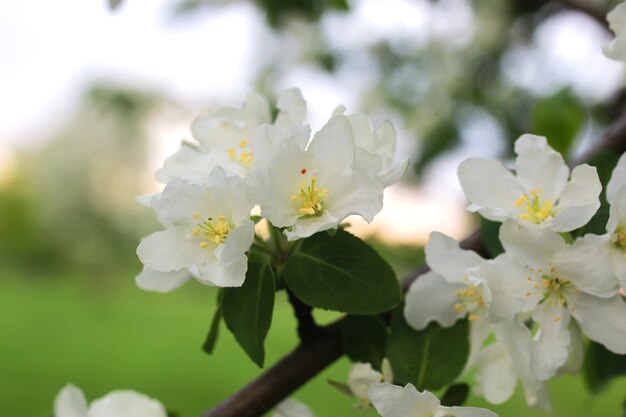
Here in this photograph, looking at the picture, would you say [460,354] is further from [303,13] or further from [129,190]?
[129,190]

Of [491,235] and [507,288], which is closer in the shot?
[507,288]

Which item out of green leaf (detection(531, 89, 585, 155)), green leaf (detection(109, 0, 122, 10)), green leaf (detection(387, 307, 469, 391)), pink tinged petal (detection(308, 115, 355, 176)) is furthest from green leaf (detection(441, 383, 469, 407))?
green leaf (detection(109, 0, 122, 10))

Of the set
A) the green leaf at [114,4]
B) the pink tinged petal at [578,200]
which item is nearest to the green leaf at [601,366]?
the pink tinged petal at [578,200]

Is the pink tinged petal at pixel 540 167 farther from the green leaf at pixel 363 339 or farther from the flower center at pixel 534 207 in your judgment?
the green leaf at pixel 363 339

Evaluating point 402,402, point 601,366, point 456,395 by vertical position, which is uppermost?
point 402,402

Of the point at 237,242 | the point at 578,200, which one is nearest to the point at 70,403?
the point at 237,242

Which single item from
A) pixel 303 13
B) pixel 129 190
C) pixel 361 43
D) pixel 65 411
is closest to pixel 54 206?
pixel 129 190

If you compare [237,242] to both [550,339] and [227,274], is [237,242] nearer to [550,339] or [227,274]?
[227,274]
